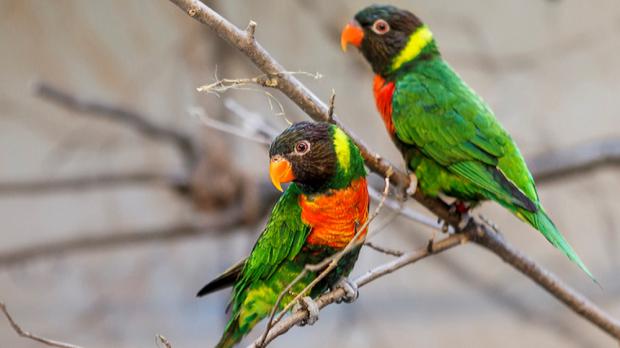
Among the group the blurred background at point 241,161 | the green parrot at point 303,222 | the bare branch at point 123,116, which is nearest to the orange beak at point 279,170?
the green parrot at point 303,222

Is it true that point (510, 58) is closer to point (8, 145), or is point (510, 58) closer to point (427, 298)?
point (427, 298)

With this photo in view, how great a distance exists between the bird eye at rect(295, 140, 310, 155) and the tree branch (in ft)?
0.42

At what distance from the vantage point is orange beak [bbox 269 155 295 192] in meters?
1.68

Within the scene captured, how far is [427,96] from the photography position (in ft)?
7.84

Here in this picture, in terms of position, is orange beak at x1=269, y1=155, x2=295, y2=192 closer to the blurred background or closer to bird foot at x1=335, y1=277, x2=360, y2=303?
bird foot at x1=335, y1=277, x2=360, y2=303

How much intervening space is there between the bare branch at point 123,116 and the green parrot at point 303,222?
189cm

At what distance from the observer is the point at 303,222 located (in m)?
1.85

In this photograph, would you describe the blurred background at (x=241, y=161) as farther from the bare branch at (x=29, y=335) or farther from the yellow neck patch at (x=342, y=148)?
the bare branch at (x=29, y=335)

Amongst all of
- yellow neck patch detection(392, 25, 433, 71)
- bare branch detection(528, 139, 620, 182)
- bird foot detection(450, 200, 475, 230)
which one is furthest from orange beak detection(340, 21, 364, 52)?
bare branch detection(528, 139, 620, 182)

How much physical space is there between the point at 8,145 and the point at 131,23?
99 cm

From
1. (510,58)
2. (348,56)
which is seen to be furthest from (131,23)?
(510,58)

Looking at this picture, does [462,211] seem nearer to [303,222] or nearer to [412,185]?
[412,185]

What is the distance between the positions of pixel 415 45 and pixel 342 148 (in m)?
0.94

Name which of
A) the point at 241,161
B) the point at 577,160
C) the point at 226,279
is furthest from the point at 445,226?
the point at 241,161
